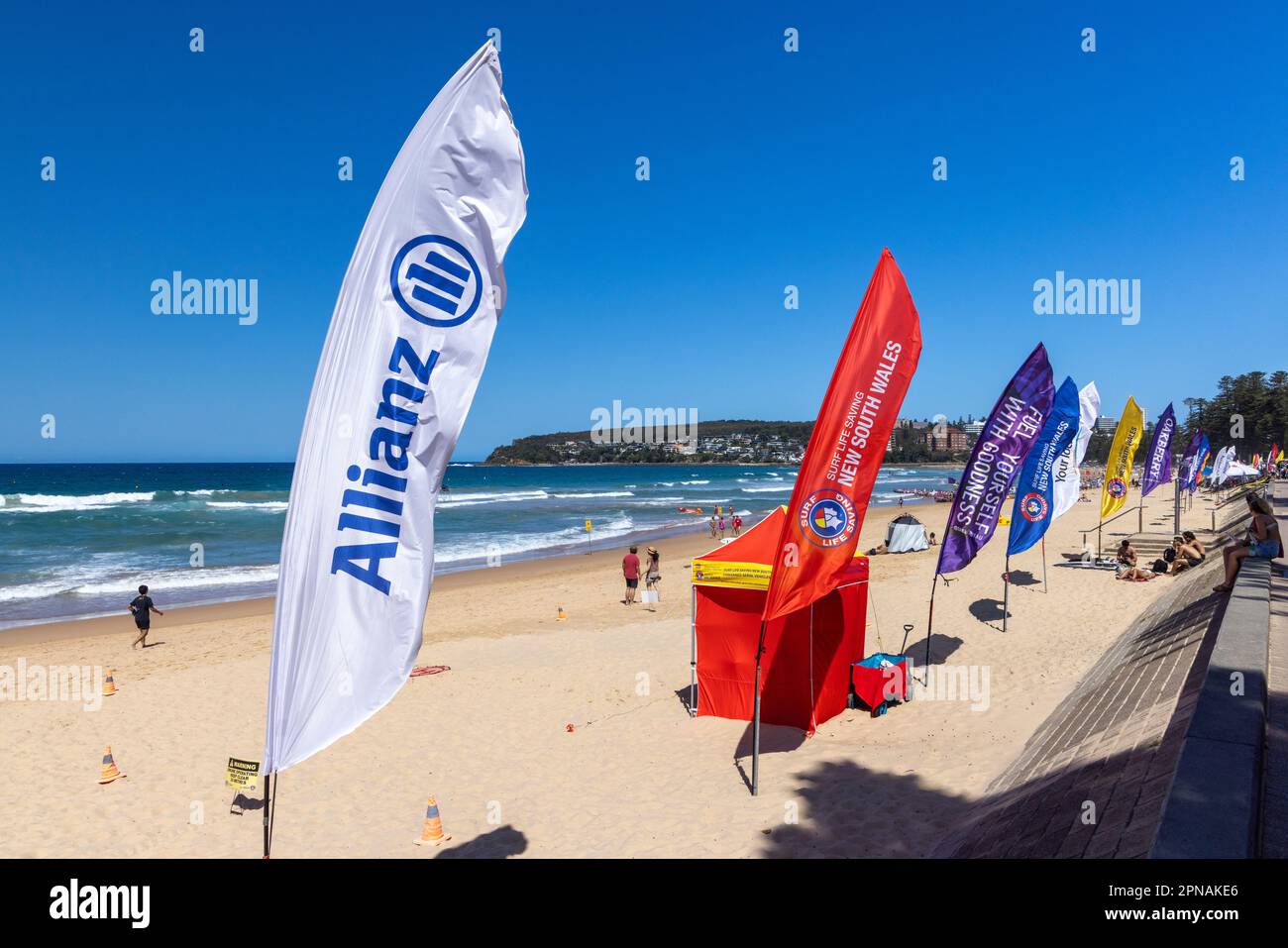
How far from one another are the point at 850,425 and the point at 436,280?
162 inches

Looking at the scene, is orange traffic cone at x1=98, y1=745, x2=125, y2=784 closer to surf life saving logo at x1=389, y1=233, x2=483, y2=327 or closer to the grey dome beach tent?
surf life saving logo at x1=389, y1=233, x2=483, y2=327

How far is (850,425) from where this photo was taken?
6.23 m

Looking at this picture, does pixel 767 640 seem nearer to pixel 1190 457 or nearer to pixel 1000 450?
pixel 1000 450

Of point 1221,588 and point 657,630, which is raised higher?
point 1221,588

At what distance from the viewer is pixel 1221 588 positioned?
29.7 feet

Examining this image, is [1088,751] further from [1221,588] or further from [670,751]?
[1221,588]

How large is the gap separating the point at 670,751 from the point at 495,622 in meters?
9.52

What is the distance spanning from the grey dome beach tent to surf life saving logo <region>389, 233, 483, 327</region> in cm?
2516

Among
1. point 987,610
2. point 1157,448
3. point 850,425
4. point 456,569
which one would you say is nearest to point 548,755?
point 850,425

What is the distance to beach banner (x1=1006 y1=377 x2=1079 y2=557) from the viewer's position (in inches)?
516

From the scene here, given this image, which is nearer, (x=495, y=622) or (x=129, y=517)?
(x=495, y=622)

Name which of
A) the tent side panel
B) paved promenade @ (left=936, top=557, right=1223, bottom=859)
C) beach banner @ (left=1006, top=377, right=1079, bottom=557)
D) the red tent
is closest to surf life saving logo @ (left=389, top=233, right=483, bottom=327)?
paved promenade @ (left=936, top=557, right=1223, bottom=859)
